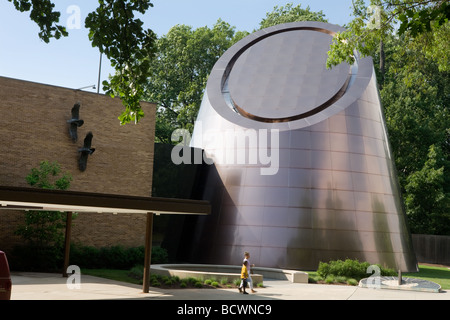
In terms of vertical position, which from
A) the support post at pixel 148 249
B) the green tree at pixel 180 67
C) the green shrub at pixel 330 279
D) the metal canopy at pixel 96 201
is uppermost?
the green tree at pixel 180 67

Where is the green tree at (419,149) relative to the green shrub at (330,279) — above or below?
above

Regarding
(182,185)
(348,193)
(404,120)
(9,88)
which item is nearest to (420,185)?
(404,120)

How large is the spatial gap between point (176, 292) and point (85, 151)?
12.1 meters

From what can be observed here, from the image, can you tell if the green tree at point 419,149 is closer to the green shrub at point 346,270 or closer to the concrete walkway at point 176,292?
the green shrub at point 346,270

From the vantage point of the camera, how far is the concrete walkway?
53.6ft

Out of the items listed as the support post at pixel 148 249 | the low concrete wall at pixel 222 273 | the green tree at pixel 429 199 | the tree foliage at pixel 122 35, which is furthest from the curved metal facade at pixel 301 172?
the tree foliage at pixel 122 35

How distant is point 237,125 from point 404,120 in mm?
21152

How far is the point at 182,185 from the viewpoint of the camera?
1222 inches

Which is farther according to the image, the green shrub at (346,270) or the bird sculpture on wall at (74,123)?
the bird sculpture on wall at (74,123)

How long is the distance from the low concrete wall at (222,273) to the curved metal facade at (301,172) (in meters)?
1.42

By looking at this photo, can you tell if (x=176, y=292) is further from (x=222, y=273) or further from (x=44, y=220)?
(x=44, y=220)

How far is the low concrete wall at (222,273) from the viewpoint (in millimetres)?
20875

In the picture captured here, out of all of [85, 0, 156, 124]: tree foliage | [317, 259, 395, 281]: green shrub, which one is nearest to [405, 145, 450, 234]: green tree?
[317, 259, 395, 281]: green shrub
